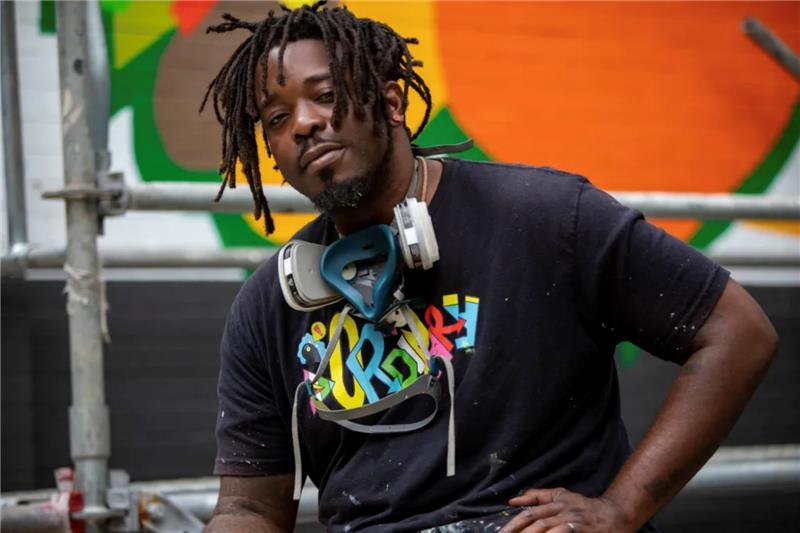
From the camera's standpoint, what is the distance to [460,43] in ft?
16.4

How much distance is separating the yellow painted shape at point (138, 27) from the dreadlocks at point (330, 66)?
2035 mm

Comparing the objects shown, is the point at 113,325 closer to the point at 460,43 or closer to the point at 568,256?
the point at 460,43

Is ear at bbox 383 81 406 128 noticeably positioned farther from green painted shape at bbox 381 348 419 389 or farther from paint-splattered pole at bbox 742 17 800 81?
paint-splattered pole at bbox 742 17 800 81

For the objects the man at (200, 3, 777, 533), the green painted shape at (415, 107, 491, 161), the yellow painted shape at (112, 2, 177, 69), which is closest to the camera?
the man at (200, 3, 777, 533)

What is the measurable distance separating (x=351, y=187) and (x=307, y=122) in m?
0.15

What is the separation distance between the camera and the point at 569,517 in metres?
2.15

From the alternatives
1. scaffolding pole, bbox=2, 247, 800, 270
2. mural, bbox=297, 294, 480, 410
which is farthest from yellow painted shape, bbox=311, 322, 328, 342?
scaffolding pole, bbox=2, 247, 800, 270

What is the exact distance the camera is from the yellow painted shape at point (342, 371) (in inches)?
96.2

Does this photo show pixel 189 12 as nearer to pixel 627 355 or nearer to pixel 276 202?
pixel 276 202

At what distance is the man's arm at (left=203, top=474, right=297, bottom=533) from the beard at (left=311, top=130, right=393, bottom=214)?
0.64 m

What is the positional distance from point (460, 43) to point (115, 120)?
1428mm

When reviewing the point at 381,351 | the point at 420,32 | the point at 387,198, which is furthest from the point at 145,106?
the point at 381,351

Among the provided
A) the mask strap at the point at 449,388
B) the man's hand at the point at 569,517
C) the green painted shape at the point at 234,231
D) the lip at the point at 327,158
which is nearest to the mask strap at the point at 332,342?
the mask strap at the point at 449,388

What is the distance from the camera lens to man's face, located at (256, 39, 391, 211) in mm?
2387
